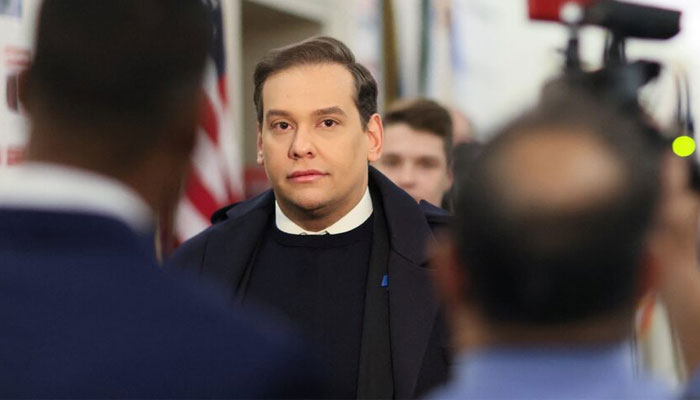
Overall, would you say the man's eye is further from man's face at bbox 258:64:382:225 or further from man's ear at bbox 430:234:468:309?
man's ear at bbox 430:234:468:309

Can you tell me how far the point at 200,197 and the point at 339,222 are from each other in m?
2.14

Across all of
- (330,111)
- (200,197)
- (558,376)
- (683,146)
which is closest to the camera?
(558,376)

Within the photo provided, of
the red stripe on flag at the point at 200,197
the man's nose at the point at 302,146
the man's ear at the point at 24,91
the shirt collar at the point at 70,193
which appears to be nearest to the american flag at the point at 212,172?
the red stripe on flag at the point at 200,197

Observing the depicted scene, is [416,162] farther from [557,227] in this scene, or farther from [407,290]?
[557,227]

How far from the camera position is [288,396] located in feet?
4.98

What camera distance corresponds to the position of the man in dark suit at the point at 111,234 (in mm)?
1470

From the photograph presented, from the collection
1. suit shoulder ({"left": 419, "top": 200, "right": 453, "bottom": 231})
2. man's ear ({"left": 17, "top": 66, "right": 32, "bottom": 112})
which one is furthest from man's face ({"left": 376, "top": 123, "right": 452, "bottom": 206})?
man's ear ({"left": 17, "top": 66, "right": 32, "bottom": 112})

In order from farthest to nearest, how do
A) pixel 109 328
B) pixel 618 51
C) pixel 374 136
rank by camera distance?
1. pixel 374 136
2. pixel 618 51
3. pixel 109 328

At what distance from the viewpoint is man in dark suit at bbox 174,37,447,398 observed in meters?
3.18

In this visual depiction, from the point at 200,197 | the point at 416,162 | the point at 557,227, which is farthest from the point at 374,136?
the point at 557,227

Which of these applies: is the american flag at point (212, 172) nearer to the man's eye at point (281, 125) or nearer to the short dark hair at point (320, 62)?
the short dark hair at point (320, 62)

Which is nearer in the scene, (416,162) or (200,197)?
(416,162)

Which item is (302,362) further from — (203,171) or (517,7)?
(517,7)

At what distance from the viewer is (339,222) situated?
11.4 ft
